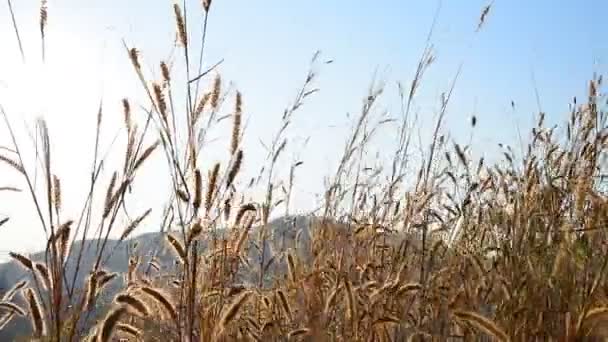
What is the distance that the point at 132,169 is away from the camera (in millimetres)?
1822

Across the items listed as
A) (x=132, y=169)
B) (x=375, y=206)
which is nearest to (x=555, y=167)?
(x=375, y=206)

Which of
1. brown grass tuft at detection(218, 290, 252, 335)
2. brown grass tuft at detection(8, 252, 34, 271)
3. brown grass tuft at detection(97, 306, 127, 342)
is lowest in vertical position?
brown grass tuft at detection(97, 306, 127, 342)

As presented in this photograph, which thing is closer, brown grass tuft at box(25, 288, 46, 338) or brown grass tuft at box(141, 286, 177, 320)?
brown grass tuft at box(141, 286, 177, 320)

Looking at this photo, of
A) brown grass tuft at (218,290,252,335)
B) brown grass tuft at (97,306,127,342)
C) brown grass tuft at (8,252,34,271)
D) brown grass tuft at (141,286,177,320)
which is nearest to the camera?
brown grass tuft at (97,306,127,342)

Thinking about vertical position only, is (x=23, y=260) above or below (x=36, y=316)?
above

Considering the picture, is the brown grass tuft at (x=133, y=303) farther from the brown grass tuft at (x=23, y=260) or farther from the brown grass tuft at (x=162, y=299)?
the brown grass tuft at (x=23, y=260)

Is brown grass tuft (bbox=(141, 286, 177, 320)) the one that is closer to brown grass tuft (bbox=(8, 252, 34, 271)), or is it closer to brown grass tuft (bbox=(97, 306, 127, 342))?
brown grass tuft (bbox=(97, 306, 127, 342))

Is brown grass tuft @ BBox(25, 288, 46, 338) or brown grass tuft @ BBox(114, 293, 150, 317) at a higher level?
brown grass tuft @ BBox(114, 293, 150, 317)

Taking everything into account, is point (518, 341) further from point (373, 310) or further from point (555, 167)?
point (555, 167)

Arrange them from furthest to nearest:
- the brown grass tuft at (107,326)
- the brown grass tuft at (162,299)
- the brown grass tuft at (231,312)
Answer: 1. the brown grass tuft at (231,312)
2. the brown grass tuft at (162,299)
3. the brown grass tuft at (107,326)

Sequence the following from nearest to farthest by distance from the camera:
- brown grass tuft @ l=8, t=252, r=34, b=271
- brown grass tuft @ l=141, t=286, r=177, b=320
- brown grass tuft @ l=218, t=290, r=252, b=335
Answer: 1. brown grass tuft @ l=141, t=286, r=177, b=320
2. brown grass tuft @ l=218, t=290, r=252, b=335
3. brown grass tuft @ l=8, t=252, r=34, b=271

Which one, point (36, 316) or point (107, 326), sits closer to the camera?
point (107, 326)

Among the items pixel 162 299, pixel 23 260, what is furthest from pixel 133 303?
pixel 23 260

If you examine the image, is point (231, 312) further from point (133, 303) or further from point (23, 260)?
point (23, 260)
